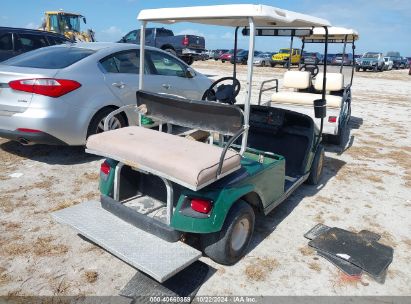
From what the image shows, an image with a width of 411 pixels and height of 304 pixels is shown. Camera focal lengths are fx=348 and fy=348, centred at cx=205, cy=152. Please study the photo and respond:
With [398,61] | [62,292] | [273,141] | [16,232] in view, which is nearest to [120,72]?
[273,141]

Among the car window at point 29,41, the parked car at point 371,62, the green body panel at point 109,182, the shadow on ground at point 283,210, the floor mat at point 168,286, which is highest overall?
the parked car at point 371,62

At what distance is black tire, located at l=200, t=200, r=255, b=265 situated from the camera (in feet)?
9.04

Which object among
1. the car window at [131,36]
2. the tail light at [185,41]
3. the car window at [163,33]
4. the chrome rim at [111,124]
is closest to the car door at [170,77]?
the chrome rim at [111,124]

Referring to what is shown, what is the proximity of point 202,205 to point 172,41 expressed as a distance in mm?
19164

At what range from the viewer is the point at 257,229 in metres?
3.57

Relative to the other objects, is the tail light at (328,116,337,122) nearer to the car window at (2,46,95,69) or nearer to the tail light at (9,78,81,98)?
the car window at (2,46,95,69)

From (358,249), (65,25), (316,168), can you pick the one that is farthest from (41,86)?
(65,25)

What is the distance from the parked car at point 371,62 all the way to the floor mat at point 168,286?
3272 centimetres

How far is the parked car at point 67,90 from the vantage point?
440cm

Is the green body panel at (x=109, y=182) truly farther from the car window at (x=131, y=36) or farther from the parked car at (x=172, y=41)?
the car window at (x=131, y=36)

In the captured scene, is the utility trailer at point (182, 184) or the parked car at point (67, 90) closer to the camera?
the utility trailer at point (182, 184)

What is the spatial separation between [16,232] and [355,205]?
377 cm

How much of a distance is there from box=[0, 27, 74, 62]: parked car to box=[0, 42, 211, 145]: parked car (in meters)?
3.54

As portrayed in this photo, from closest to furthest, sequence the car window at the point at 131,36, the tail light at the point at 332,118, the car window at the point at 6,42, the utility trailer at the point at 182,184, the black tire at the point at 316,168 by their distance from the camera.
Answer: the utility trailer at the point at 182,184 < the black tire at the point at 316,168 < the tail light at the point at 332,118 < the car window at the point at 6,42 < the car window at the point at 131,36
